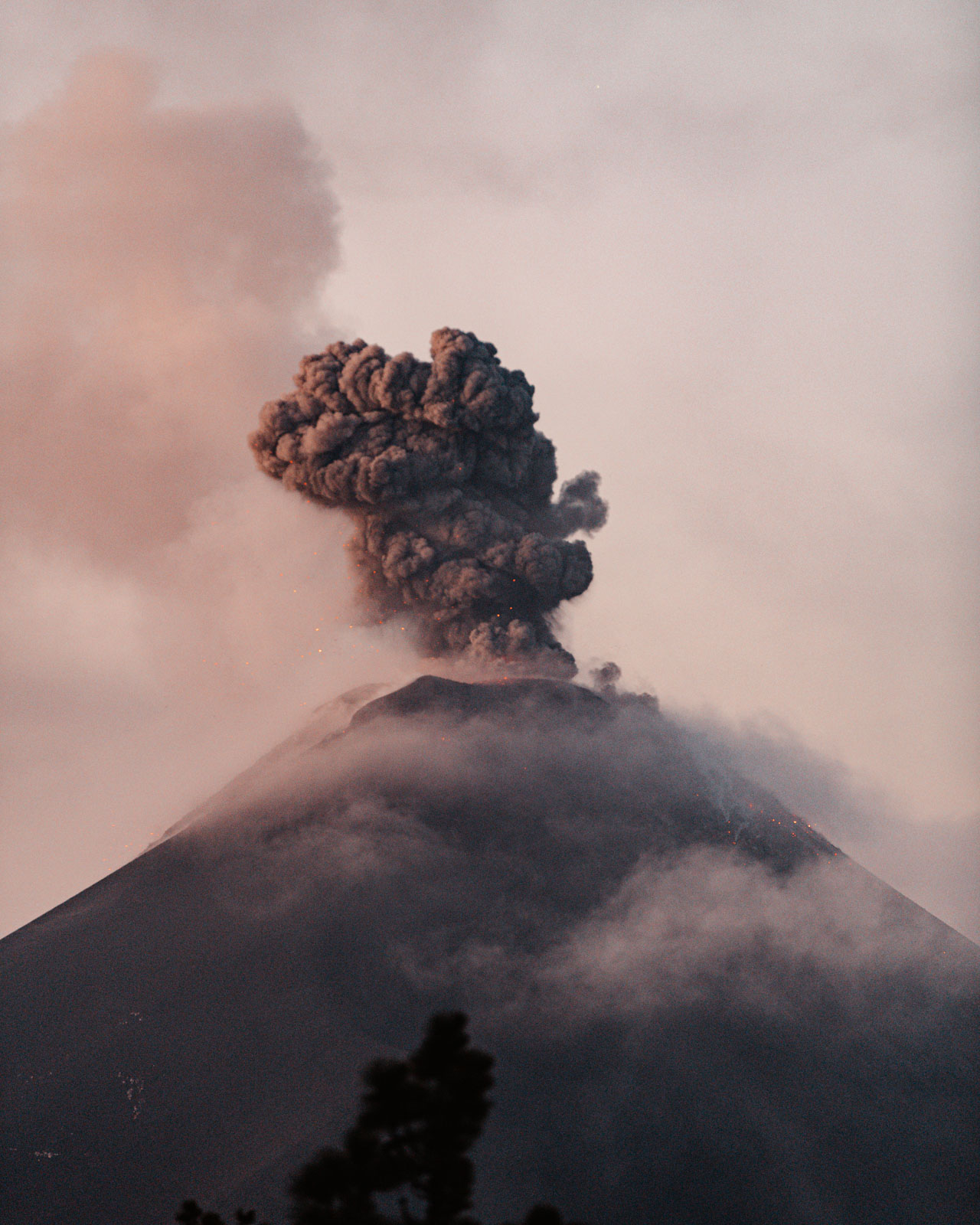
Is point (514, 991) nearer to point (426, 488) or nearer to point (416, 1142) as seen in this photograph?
point (426, 488)

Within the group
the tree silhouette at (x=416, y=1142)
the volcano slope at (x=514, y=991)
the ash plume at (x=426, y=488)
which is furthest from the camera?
the ash plume at (x=426, y=488)

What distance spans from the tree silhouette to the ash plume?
43866mm

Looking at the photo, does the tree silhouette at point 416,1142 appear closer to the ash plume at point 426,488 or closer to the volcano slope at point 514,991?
the volcano slope at point 514,991

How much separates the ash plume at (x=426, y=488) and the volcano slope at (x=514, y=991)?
3.92m

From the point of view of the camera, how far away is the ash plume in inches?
2124

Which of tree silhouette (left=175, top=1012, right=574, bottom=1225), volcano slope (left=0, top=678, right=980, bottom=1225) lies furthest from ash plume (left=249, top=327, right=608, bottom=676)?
tree silhouette (left=175, top=1012, right=574, bottom=1225)

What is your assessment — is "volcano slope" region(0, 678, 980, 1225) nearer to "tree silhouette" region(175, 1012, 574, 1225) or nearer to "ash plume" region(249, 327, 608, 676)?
"ash plume" region(249, 327, 608, 676)

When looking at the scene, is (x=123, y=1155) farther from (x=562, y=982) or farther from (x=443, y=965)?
(x=562, y=982)

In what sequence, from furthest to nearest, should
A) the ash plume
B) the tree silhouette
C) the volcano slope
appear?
the ash plume
the volcano slope
the tree silhouette

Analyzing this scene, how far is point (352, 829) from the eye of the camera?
4644 centimetres

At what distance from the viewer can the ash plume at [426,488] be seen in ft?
177

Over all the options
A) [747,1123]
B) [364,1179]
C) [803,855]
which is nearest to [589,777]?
[803,855]

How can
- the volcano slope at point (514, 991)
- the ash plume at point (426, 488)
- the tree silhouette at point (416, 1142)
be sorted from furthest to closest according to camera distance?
the ash plume at point (426, 488) → the volcano slope at point (514, 991) → the tree silhouette at point (416, 1142)

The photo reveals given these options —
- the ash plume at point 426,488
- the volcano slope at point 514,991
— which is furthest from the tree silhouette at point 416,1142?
the ash plume at point 426,488
